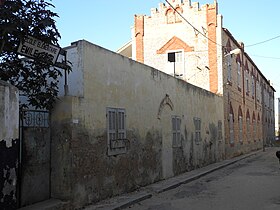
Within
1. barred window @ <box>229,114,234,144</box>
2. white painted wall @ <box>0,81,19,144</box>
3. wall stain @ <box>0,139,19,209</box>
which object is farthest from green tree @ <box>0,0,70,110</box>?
barred window @ <box>229,114,234,144</box>

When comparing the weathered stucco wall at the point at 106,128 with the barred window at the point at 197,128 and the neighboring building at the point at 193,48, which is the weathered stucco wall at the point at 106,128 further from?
the neighboring building at the point at 193,48

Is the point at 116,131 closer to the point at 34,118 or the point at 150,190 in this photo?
the point at 150,190

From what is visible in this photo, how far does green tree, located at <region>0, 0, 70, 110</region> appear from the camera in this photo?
671 centimetres

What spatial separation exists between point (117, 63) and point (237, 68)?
2023 cm

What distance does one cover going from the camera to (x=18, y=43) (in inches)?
280

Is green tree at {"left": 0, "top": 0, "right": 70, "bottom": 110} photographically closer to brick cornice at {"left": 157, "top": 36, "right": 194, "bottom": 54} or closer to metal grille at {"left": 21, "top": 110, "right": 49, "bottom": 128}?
metal grille at {"left": 21, "top": 110, "right": 49, "bottom": 128}

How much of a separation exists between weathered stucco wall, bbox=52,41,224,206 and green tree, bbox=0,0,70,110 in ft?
2.18

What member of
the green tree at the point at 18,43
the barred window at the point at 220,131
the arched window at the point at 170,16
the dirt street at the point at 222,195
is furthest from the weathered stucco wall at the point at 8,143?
the arched window at the point at 170,16

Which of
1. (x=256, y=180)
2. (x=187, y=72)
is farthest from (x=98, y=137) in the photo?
(x=187, y=72)

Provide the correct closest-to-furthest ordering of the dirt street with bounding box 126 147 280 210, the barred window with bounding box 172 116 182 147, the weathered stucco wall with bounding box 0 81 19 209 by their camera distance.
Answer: the weathered stucco wall with bounding box 0 81 19 209, the dirt street with bounding box 126 147 280 210, the barred window with bounding box 172 116 182 147

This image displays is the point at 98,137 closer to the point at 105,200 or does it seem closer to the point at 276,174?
the point at 105,200

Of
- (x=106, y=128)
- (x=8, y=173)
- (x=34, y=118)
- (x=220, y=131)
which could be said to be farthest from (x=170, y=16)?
(x=8, y=173)

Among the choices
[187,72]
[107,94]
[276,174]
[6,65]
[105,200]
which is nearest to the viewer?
[6,65]

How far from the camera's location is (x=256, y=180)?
1400 centimetres
